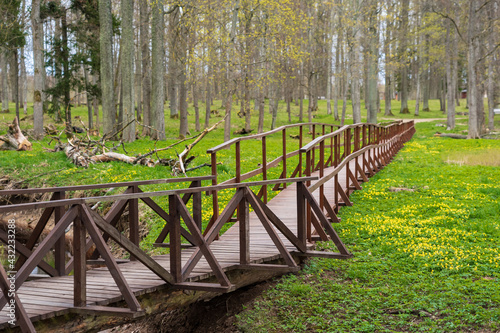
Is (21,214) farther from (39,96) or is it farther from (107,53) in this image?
(39,96)

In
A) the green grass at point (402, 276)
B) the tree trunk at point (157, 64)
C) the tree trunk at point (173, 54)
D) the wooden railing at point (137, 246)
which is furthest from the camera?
the tree trunk at point (173, 54)

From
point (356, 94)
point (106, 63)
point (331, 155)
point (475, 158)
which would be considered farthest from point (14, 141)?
point (356, 94)

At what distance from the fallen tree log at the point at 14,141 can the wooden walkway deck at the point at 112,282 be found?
1347 cm

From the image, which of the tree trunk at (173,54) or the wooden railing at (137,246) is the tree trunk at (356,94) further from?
the wooden railing at (137,246)

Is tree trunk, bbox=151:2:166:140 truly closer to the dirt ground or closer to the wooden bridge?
the wooden bridge

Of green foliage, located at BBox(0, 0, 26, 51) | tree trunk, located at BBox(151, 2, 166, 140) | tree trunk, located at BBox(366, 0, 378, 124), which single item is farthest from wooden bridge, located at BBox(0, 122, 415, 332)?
green foliage, located at BBox(0, 0, 26, 51)

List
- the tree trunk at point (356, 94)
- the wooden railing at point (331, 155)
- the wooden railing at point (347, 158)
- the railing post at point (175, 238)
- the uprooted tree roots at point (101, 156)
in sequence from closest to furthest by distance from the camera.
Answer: the railing post at point (175, 238) < the wooden railing at point (331, 155) < the wooden railing at point (347, 158) < the uprooted tree roots at point (101, 156) < the tree trunk at point (356, 94)

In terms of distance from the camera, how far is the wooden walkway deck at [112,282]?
13.5 ft

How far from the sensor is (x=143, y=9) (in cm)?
2553

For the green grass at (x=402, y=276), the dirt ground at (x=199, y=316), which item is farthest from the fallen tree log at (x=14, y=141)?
the dirt ground at (x=199, y=316)

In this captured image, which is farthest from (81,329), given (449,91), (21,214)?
(449,91)

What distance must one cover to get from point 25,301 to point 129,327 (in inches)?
90.3

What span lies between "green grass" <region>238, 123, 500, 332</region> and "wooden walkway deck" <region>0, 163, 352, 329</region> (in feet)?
2.09

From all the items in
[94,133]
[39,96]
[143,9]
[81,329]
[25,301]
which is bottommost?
[81,329]
